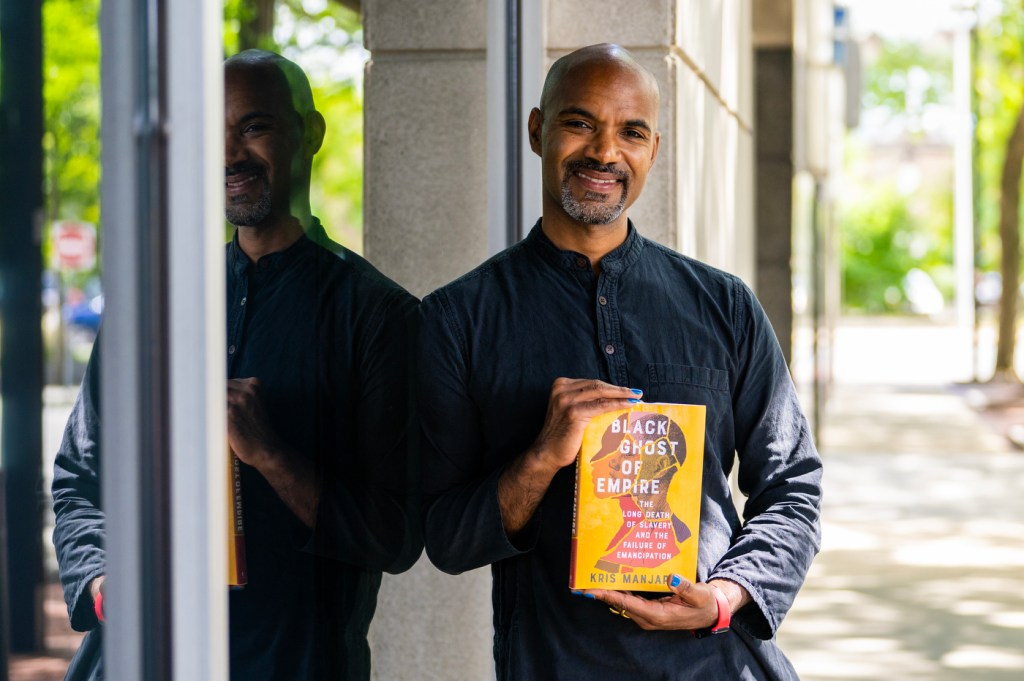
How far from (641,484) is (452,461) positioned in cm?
36

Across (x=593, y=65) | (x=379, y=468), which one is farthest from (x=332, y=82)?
(x=379, y=468)

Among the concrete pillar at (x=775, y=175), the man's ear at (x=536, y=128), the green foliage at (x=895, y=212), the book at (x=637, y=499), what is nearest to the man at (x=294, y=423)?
the man's ear at (x=536, y=128)

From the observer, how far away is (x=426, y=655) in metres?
3.90

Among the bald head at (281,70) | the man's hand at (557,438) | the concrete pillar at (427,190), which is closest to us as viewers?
the bald head at (281,70)

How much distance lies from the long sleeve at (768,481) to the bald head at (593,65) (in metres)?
0.48

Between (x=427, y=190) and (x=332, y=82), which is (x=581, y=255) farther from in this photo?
(x=427, y=190)

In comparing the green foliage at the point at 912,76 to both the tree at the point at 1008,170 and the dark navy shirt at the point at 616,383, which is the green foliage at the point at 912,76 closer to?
the tree at the point at 1008,170

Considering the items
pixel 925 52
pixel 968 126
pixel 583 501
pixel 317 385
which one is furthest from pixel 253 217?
pixel 925 52

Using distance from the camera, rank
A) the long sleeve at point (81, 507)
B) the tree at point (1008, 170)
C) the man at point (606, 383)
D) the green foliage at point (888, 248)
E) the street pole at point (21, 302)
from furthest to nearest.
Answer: the green foliage at point (888, 248) → the tree at point (1008, 170) → the man at point (606, 383) → the long sleeve at point (81, 507) → the street pole at point (21, 302)

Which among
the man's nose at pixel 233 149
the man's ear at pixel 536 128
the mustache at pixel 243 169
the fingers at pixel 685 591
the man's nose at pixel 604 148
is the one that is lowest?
the fingers at pixel 685 591

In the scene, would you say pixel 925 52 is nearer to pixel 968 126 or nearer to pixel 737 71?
pixel 968 126

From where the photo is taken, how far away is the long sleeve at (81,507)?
1832 millimetres

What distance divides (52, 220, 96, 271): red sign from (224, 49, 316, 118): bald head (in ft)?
1.59

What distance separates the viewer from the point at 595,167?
8.59ft
